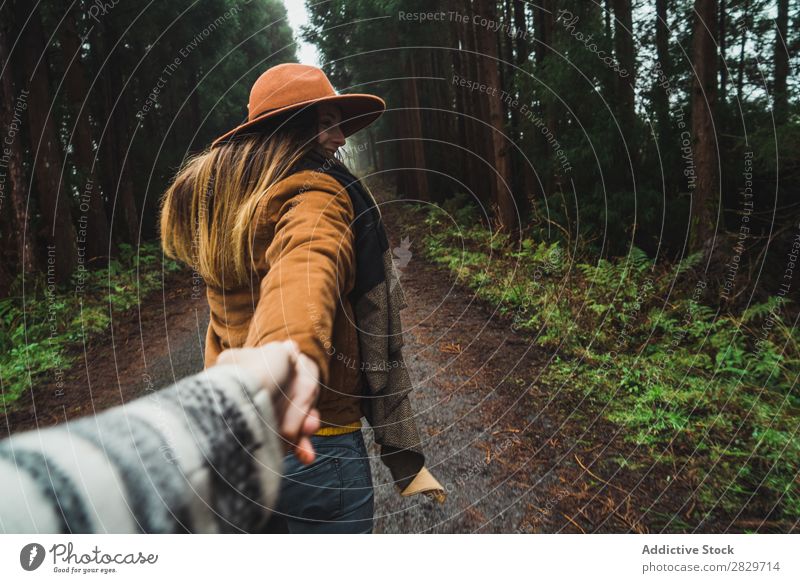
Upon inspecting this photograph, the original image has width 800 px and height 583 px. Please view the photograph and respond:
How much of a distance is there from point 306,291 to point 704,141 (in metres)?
5.89

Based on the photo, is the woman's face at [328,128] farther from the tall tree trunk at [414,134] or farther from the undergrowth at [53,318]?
the tall tree trunk at [414,134]

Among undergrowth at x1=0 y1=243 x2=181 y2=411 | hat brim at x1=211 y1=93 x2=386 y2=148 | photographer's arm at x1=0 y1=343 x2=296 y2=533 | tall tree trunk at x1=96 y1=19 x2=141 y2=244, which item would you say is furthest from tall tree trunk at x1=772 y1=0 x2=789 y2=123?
tall tree trunk at x1=96 y1=19 x2=141 y2=244

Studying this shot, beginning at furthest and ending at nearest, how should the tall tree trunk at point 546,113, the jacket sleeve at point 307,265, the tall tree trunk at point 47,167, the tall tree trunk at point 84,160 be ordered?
the tall tree trunk at point 84,160
the tall tree trunk at point 546,113
the tall tree trunk at point 47,167
the jacket sleeve at point 307,265

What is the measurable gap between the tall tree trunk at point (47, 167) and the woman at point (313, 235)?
6.59 meters

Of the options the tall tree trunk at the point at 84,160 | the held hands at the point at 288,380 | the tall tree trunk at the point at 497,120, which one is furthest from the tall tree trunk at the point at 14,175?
the tall tree trunk at the point at 497,120

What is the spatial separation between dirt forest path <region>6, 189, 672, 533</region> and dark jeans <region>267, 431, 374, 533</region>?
1.44m

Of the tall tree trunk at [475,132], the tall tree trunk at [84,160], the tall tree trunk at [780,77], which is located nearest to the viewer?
the tall tree trunk at [780,77]

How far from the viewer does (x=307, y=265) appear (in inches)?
34.2

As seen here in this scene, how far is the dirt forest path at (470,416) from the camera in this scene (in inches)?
92.7

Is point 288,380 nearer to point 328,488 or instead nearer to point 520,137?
point 328,488

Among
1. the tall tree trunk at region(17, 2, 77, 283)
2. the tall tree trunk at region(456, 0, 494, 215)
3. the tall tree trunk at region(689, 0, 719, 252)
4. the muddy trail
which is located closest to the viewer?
the muddy trail

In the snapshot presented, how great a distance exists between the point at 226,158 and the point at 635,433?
8.88ft

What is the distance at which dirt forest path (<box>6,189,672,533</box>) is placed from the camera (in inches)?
92.7

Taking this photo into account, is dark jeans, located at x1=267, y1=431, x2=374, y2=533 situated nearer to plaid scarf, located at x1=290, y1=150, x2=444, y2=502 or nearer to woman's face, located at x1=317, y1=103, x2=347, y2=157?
plaid scarf, located at x1=290, y1=150, x2=444, y2=502
